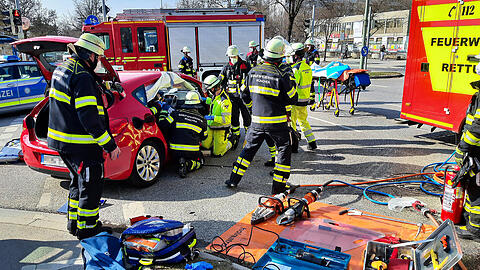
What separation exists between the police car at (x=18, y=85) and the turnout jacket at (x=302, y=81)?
7.95m

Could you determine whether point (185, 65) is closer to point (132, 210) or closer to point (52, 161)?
point (52, 161)

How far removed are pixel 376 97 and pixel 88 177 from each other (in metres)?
12.8

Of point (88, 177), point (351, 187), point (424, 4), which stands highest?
point (424, 4)

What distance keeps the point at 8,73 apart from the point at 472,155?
11892 mm

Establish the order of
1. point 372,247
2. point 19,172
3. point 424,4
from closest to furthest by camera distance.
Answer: point 372,247, point 19,172, point 424,4

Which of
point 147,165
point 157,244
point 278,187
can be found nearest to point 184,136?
point 147,165

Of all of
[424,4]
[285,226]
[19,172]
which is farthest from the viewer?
[424,4]

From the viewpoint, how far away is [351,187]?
5.40m

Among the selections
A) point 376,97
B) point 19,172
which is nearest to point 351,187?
point 19,172

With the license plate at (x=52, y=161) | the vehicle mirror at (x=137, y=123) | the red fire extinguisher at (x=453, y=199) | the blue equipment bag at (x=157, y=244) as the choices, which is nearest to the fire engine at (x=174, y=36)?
the vehicle mirror at (x=137, y=123)

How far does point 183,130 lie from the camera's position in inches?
227

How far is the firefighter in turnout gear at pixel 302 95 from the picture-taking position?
713 centimetres

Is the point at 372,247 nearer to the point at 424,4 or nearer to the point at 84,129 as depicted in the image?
the point at 84,129

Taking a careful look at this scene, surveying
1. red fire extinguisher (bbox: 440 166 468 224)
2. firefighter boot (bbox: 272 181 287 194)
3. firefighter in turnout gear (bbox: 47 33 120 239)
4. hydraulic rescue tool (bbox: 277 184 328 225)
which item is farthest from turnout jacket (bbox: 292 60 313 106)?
firefighter in turnout gear (bbox: 47 33 120 239)
